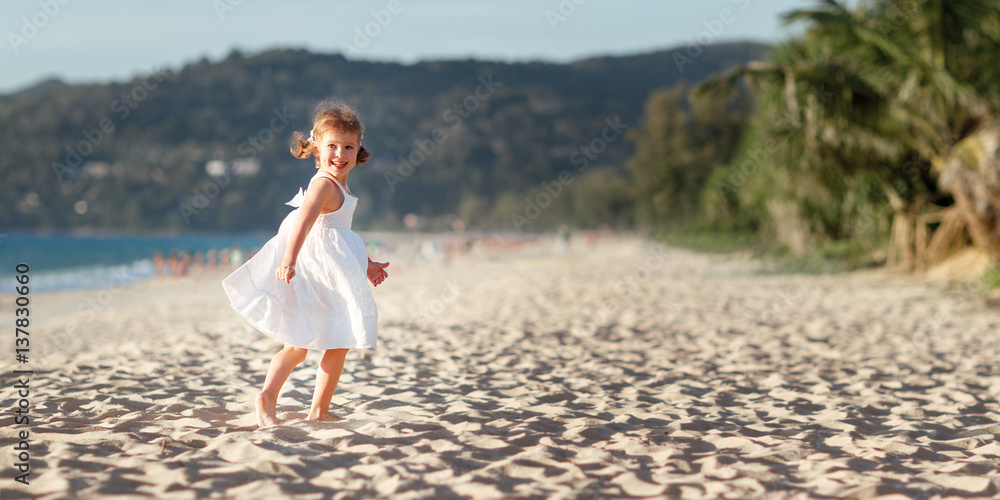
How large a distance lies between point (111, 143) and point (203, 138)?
14.6 metres

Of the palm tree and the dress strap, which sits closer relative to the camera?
the dress strap

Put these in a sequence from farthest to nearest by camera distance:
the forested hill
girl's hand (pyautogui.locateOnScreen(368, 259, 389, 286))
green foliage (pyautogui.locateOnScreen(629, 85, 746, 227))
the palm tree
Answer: the forested hill, green foliage (pyautogui.locateOnScreen(629, 85, 746, 227)), the palm tree, girl's hand (pyautogui.locateOnScreen(368, 259, 389, 286))

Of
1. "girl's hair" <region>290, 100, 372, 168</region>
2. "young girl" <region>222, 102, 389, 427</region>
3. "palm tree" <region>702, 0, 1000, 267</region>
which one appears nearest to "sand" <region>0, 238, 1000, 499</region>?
"young girl" <region>222, 102, 389, 427</region>

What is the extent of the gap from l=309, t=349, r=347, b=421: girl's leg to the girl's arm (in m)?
0.43

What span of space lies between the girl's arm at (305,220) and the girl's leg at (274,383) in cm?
42

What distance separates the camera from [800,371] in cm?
523

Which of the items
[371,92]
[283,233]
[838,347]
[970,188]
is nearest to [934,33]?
[970,188]

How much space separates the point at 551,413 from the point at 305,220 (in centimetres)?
156

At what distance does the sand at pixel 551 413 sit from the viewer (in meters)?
2.54

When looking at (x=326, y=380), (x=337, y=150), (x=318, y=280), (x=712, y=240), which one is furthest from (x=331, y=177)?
(x=712, y=240)

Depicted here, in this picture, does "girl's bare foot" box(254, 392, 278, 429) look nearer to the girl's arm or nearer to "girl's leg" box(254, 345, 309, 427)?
"girl's leg" box(254, 345, 309, 427)

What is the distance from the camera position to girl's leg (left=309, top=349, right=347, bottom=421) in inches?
131

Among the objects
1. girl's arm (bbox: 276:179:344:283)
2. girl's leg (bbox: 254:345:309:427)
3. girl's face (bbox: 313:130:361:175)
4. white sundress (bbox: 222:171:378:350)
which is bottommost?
girl's leg (bbox: 254:345:309:427)

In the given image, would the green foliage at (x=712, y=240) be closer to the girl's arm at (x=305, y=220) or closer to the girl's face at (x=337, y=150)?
the girl's face at (x=337, y=150)
